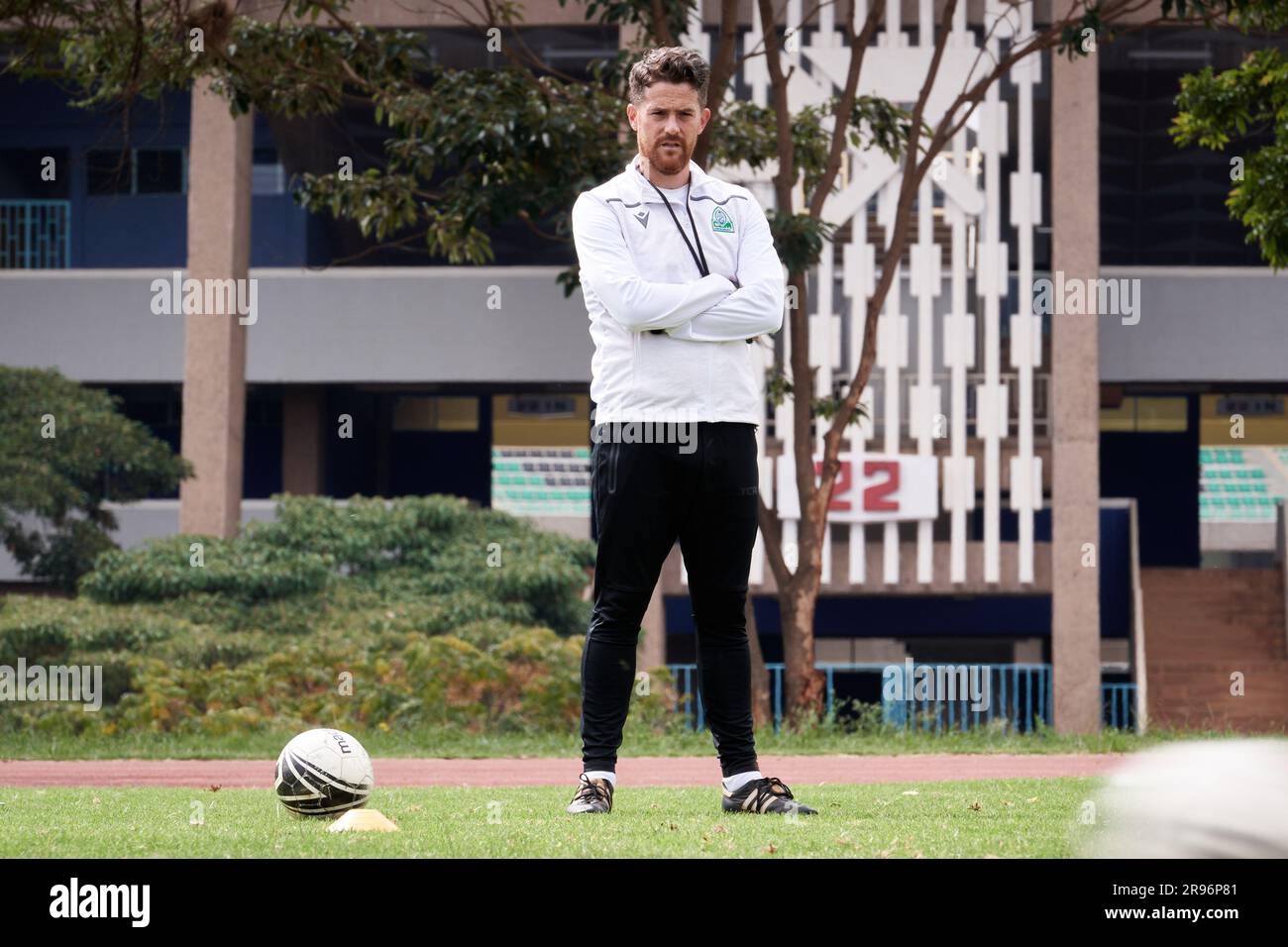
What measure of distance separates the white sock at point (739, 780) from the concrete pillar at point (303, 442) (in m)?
20.3

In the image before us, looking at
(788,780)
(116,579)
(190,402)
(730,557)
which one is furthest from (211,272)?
(730,557)

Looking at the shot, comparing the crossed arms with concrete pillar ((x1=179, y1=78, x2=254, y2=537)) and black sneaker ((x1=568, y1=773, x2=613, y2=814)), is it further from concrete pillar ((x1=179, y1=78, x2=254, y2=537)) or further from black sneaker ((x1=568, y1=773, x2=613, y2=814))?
concrete pillar ((x1=179, y1=78, x2=254, y2=537))

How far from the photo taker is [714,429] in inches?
170

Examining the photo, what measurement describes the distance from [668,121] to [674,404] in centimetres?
80

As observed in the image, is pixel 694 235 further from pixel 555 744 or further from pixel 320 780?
pixel 555 744

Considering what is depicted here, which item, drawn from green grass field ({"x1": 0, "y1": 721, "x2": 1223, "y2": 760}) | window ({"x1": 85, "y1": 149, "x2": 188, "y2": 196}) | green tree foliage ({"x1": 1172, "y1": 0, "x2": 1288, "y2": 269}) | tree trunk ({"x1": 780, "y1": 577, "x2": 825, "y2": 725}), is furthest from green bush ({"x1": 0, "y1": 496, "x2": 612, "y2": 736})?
window ({"x1": 85, "y1": 149, "x2": 188, "y2": 196})

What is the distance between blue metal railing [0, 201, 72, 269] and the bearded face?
67.2ft

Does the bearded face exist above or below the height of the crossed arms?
above

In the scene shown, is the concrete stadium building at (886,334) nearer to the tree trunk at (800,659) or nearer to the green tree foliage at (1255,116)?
the tree trunk at (800,659)

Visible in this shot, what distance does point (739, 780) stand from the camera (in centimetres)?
443

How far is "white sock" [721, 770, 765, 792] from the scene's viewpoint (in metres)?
4.42

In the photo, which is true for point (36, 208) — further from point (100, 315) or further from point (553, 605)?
point (553, 605)

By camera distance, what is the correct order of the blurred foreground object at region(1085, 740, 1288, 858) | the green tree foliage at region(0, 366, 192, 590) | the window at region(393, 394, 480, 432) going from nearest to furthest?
1. the blurred foreground object at region(1085, 740, 1288, 858)
2. the green tree foliage at region(0, 366, 192, 590)
3. the window at region(393, 394, 480, 432)

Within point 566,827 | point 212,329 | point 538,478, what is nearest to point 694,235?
point 566,827
